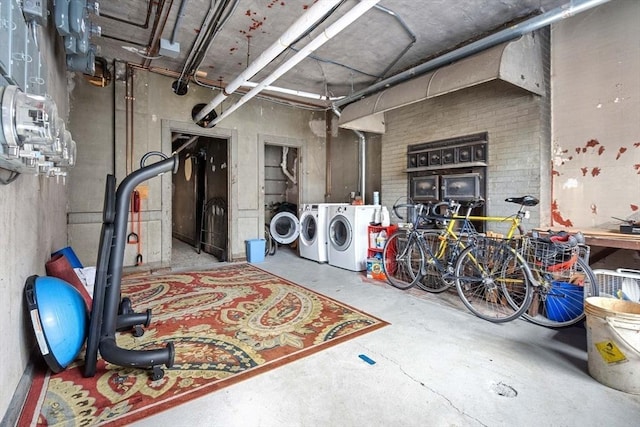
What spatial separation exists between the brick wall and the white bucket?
73.3 inches

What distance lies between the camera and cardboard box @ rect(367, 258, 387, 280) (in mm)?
4172

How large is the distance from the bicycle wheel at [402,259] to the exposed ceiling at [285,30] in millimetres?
2467

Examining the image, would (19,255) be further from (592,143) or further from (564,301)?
(592,143)

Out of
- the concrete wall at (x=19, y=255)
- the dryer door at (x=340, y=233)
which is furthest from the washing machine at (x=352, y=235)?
the concrete wall at (x=19, y=255)

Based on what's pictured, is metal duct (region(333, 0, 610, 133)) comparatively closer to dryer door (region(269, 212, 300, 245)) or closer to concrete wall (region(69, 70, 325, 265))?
concrete wall (region(69, 70, 325, 265))

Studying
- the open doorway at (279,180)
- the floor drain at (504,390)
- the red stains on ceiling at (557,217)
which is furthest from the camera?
the open doorway at (279,180)

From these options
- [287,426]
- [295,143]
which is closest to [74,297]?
[287,426]

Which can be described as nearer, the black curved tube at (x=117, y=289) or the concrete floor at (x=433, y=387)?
the concrete floor at (x=433, y=387)

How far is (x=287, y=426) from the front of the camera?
1.48 m

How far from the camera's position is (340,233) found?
4.94 m

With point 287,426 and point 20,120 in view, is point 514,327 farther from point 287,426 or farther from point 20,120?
point 20,120

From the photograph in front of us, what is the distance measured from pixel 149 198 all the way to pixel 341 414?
437 cm

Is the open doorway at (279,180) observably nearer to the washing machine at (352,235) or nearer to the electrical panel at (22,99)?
the washing machine at (352,235)

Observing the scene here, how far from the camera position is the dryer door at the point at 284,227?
224 inches
